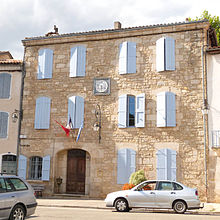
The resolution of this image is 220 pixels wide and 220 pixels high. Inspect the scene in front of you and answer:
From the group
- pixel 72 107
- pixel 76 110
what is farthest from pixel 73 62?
pixel 76 110

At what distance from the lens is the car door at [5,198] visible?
7758 mm

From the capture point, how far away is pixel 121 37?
17.6 m

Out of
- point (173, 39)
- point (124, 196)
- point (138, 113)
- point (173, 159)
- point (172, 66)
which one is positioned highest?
point (173, 39)

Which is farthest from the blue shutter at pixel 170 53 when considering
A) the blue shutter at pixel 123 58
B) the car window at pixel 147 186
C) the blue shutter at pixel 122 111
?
the car window at pixel 147 186

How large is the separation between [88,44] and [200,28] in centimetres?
569

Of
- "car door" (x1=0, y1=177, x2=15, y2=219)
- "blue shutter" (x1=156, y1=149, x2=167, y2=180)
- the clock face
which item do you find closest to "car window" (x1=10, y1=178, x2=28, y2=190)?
"car door" (x1=0, y1=177, x2=15, y2=219)

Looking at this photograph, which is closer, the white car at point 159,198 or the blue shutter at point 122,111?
the white car at point 159,198

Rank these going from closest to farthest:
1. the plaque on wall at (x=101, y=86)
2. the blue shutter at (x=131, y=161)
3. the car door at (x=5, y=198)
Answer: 1. the car door at (x=5, y=198)
2. the blue shutter at (x=131, y=161)
3. the plaque on wall at (x=101, y=86)

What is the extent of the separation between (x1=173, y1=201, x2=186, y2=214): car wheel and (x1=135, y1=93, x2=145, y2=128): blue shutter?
5.36m

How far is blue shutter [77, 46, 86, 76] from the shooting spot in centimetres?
1784

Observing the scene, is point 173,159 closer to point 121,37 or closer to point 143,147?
point 143,147

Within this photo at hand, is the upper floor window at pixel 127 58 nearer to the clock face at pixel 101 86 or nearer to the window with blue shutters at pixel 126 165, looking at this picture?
the clock face at pixel 101 86

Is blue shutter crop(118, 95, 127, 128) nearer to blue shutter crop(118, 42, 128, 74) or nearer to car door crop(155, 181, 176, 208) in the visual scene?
blue shutter crop(118, 42, 128, 74)

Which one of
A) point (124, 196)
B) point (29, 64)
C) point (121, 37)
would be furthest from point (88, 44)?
point (124, 196)
